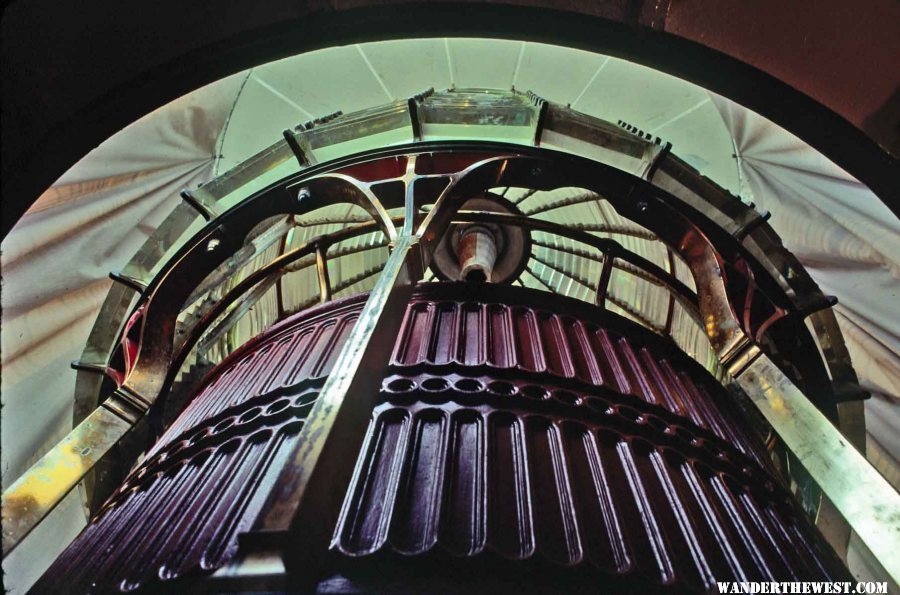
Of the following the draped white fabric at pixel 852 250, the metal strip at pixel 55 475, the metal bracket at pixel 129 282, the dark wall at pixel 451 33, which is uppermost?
the draped white fabric at pixel 852 250

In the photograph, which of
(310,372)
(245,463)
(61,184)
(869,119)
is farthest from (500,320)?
(61,184)

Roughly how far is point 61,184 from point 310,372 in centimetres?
195

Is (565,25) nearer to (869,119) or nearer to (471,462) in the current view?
(869,119)

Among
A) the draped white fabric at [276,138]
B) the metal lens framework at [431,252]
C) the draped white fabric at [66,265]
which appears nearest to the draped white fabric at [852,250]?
the draped white fabric at [276,138]

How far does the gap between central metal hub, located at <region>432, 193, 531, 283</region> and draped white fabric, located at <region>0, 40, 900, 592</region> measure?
42.1 inches

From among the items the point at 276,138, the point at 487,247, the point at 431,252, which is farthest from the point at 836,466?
the point at 276,138

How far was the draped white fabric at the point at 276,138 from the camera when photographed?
3.09 meters

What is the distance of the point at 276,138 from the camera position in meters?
4.30

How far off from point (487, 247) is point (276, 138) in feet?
5.54

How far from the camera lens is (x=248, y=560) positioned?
87 centimetres

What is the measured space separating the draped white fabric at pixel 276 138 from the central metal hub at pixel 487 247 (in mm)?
1071

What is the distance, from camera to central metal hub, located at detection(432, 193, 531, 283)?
12.6 feet

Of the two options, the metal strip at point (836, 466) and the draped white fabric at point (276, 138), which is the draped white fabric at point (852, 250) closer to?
the draped white fabric at point (276, 138)

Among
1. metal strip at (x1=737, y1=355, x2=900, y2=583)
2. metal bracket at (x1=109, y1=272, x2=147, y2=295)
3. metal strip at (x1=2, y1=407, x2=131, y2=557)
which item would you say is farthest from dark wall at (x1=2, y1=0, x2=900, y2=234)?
metal bracket at (x1=109, y1=272, x2=147, y2=295)
